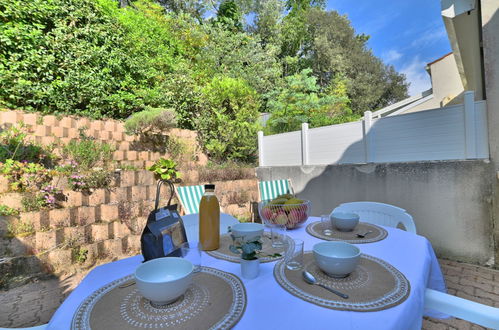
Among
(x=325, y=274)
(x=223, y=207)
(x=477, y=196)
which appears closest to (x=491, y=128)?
(x=477, y=196)

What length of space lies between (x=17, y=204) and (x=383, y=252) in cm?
308

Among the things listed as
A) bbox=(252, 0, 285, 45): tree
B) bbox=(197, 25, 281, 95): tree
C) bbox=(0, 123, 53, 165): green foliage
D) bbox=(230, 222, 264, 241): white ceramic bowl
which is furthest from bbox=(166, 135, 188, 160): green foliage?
bbox=(252, 0, 285, 45): tree

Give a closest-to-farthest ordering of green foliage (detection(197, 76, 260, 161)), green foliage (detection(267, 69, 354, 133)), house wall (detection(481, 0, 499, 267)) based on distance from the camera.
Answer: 1. house wall (detection(481, 0, 499, 267))
2. green foliage (detection(197, 76, 260, 161))
3. green foliage (detection(267, 69, 354, 133))

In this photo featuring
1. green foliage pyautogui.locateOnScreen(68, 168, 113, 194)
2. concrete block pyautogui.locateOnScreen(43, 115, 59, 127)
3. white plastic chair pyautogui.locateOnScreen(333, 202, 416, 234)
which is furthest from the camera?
concrete block pyautogui.locateOnScreen(43, 115, 59, 127)

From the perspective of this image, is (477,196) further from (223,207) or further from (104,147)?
(104,147)

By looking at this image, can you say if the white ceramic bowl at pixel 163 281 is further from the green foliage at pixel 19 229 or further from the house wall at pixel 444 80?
the house wall at pixel 444 80

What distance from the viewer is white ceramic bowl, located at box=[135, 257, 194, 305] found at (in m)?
0.57

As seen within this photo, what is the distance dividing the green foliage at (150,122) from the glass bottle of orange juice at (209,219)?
3457 mm

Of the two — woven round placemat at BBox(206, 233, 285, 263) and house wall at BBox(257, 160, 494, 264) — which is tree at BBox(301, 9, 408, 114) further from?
woven round placemat at BBox(206, 233, 285, 263)

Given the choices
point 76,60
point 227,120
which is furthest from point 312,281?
point 76,60

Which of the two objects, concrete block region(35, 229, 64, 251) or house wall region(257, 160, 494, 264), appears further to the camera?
house wall region(257, 160, 494, 264)

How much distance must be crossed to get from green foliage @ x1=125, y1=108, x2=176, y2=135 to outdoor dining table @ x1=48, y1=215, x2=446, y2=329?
348 centimetres

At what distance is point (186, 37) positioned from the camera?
7293 millimetres

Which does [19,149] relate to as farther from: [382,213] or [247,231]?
[382,213]
